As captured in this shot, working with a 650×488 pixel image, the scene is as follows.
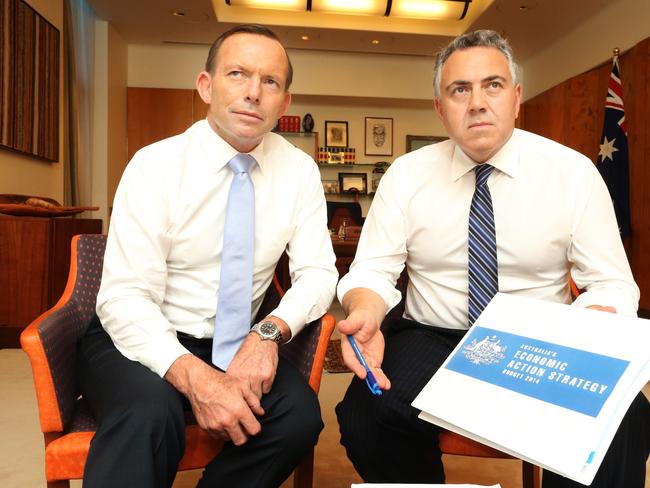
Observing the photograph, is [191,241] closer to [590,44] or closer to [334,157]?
[590,44]

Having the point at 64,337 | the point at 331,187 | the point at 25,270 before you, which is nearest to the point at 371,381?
the point at 64,337

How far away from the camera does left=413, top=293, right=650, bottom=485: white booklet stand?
29.9 inches

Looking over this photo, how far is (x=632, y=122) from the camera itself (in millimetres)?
4781

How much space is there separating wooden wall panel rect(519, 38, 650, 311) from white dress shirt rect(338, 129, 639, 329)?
3.74m

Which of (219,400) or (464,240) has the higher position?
(464,240)

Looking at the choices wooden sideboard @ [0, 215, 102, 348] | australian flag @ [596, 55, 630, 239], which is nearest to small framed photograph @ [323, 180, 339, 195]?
australian flag @ [596, 55, 630, 239]

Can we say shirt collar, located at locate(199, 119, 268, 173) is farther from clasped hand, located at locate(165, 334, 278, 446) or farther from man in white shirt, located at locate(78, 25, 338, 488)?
clasped hand, located at locate(165, 334, 278, 446)

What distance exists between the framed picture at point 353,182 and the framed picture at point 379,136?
0.34 metres

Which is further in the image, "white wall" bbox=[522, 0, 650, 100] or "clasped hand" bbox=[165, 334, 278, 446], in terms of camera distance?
"white wall" bbox=[522, 0, 650, 100]

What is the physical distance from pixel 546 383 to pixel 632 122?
15.7 ft

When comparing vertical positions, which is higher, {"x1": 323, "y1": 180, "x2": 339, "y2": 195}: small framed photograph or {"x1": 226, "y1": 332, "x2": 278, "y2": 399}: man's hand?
{"x1": 323, "y1": 180, "x2": 339, "y2": 195}: small framed photograph

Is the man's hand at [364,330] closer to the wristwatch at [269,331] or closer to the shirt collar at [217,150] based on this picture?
the wristwatch at [269,331]

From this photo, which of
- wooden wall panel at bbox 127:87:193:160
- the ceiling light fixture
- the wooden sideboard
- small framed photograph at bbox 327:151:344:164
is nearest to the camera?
the wooden sideboard

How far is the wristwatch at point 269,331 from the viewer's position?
1.27m
